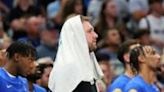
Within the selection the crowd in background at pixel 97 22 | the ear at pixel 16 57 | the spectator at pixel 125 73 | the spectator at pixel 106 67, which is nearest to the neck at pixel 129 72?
the spectator at pixel 125 73

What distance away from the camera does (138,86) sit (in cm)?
898

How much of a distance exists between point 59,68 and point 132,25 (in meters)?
5.71

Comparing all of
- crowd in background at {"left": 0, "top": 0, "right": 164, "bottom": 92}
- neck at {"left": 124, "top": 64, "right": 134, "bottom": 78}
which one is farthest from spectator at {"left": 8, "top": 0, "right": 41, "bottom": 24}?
neck at {"left": 124, "top": 64, "right": 134, "bottom": 78}

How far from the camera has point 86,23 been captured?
8758 mm

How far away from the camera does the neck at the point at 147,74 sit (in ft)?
30.1

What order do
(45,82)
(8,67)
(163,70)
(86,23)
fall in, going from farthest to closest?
(163,70), (45,82), (86,23), (8,67)

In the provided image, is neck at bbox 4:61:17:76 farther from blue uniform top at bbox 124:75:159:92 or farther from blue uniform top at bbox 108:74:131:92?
blue uniform top at bbox 108:74:131:92

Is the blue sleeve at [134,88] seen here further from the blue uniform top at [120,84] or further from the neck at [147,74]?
the blue uniform top at [120,84]

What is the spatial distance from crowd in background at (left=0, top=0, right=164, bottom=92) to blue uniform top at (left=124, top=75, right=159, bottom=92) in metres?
2.75

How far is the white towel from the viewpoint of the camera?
27.4 feet

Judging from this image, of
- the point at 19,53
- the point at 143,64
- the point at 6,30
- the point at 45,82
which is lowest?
the point at 6,30

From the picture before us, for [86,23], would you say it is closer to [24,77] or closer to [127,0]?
[24,77]

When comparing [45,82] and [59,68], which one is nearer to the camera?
[59,68]

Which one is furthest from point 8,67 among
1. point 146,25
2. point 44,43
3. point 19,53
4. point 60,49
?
point 146,25
